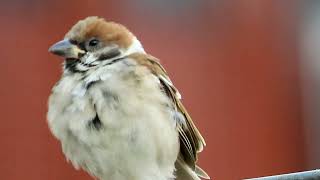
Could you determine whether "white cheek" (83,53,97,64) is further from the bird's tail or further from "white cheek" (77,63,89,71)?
the bird's tail

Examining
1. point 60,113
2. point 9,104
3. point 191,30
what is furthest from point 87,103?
point 191,30

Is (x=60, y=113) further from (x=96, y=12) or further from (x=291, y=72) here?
(x=291, y=72)

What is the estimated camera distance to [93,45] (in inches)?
135

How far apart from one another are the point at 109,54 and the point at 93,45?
6 centimetres

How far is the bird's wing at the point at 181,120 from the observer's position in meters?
3.37

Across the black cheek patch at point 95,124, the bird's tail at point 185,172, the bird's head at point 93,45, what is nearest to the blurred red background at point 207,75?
the bird's tail at point 185,172

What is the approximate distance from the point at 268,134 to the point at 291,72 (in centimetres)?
46

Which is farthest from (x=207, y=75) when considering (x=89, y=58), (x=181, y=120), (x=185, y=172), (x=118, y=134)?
(x=118, y=134)

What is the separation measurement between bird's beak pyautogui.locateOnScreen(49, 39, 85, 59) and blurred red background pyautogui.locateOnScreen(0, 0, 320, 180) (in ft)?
8.36

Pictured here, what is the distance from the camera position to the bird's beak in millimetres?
3379

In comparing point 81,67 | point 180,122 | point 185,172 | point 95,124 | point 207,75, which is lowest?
point 207,75

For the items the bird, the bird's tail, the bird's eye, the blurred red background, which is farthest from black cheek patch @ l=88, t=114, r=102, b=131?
the blurred red background

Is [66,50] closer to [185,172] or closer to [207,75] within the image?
[185,172]

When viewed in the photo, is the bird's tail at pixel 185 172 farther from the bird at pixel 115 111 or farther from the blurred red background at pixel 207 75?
the blurred red background at pixel 207 75
